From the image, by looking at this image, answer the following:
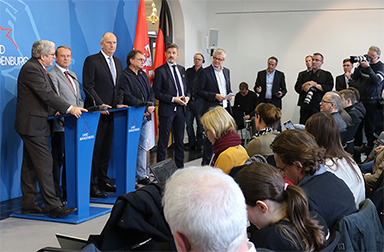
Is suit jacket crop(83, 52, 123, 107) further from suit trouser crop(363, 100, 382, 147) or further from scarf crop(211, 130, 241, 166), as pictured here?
suit trouser crop(363, 100, 382, 147)

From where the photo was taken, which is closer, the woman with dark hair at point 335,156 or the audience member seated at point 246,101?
the woman with dark hair at point 335,156

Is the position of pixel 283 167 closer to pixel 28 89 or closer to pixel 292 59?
pixel 28 89

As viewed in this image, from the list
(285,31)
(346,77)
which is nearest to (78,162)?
(346,77)

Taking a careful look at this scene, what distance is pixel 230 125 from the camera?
Answer: 10.3ft

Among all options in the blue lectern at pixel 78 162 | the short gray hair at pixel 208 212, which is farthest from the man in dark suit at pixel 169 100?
the short gray hair at pixel 208 212

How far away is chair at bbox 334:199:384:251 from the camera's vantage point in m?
1.72

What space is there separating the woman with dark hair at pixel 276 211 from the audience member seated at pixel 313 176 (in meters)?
0.29

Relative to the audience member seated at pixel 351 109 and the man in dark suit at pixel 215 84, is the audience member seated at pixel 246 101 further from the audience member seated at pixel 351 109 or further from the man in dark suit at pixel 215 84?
the audience member seated at pixel 351 109

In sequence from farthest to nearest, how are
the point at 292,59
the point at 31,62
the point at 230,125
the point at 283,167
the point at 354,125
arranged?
the point at 292,59
the point at 354,125
the point at 31,62
the point at 230,125
the point at 283,167

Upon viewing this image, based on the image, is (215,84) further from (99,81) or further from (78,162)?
(78,162)

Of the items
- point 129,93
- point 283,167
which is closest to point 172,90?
point 129,93

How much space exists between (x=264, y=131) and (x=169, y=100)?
91.2 inches

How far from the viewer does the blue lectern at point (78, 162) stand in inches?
151

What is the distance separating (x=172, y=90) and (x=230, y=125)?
107 inches
